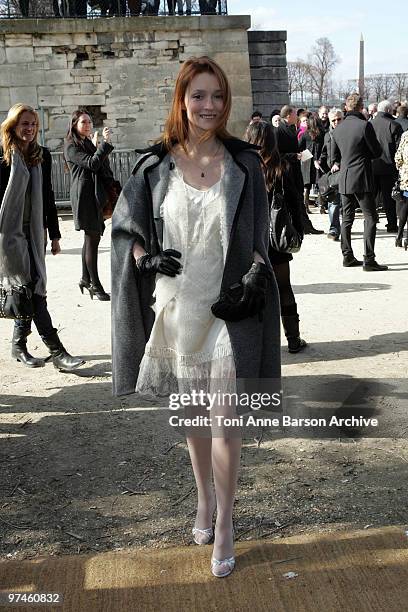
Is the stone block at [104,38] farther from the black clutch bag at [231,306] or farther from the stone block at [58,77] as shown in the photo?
the black clutch bag at [231,306]

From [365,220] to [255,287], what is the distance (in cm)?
646

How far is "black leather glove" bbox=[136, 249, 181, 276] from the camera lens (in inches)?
121

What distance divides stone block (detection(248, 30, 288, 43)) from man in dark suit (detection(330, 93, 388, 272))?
43.5ft

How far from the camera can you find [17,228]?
18.4 ft

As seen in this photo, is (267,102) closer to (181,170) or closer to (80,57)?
(80,57)

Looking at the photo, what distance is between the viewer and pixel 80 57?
2034cm

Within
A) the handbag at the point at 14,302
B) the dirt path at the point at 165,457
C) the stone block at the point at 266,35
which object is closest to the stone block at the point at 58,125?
the stone block at the point at 266,35

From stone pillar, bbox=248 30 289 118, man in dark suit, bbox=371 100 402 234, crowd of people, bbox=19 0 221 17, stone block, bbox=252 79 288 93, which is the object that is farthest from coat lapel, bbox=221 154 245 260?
stone block, bbox=252 79 288 93

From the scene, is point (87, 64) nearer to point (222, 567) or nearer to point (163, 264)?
point (163, 264)

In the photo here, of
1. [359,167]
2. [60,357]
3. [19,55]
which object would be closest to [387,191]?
[359,167]

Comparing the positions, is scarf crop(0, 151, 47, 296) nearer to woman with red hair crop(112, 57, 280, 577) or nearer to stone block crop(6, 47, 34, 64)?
woman with red hair crop(112, 57, 280, 577)

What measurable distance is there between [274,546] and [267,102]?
20015mm

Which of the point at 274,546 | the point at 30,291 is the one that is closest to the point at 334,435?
the point at 274,546

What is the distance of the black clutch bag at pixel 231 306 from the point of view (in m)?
3.03
